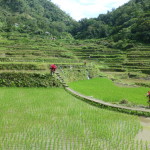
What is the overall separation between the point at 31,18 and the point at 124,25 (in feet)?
129

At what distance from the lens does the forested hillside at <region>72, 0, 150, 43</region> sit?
4397 cm

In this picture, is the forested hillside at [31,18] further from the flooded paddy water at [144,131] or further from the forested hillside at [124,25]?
the flooded paddy water at [144,131]

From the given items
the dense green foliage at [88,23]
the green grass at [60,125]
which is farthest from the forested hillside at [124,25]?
the green grass at [60,125]

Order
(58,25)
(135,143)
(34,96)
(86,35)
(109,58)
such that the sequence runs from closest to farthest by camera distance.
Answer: (135,143), (34,96), (109,58), (86,35), (58,25)

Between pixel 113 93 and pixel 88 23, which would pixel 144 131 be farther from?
pixel 88 23

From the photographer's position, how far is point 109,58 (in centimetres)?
3272

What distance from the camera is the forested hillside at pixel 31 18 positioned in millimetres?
60306

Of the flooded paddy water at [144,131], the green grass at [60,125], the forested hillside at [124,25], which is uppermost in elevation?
the forested hillside at [124,25]

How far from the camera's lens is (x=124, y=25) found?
5844 cm

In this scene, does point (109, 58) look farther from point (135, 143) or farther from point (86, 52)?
point (135, 143)

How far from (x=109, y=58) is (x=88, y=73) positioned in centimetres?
1470

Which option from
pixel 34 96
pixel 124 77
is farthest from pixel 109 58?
pixel 34 96

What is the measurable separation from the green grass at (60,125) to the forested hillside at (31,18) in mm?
48308

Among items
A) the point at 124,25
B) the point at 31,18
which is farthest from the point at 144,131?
the point at 31,18
